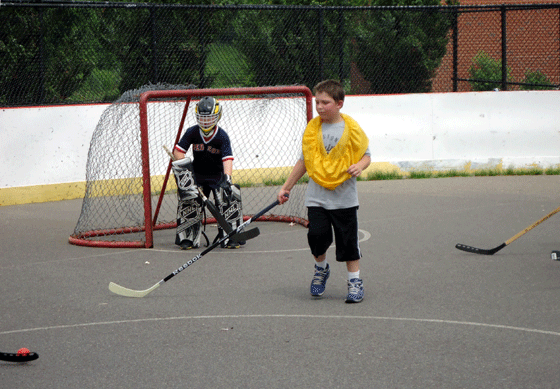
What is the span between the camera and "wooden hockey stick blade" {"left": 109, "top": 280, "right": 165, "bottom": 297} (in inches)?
233

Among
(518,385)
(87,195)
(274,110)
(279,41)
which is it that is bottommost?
(518,385)

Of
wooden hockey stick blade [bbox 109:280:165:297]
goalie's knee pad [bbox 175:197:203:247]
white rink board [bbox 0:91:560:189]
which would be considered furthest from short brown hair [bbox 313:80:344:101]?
white rink board [bbox 0:91:560:189]

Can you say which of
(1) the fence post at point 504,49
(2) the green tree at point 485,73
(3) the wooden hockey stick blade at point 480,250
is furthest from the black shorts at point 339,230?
(2) the green tree at point 485,73

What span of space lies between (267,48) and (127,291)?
781cm

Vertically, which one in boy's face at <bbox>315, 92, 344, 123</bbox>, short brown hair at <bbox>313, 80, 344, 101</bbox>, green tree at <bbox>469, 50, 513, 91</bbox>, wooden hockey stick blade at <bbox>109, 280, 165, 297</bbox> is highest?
green tree at <bbox>469, 50, 513, 91</bbox>

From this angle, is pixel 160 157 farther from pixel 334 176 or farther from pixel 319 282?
pixel 334 176

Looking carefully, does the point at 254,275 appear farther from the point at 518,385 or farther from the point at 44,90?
the point at 44,90

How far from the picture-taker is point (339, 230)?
5648 mm

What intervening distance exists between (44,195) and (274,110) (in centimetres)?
374

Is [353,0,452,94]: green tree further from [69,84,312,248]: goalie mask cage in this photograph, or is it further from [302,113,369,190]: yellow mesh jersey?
[302,113,369,190]: yellow mesh jersey

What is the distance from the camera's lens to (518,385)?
13.2 ft

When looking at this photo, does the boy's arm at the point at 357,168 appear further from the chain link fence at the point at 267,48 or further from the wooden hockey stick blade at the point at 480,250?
the chain link fence at the point at 267,48

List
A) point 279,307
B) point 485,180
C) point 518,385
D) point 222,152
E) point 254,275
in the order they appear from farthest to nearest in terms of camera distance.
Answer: point 485,180 < point 222,152 < point 254,275 < point 279,307 < point 518,385

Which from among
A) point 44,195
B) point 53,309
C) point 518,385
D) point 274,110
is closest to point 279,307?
point 53,309
